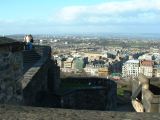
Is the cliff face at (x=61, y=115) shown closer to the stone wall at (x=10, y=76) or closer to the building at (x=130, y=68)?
the stone wall at (x=10, y=76)

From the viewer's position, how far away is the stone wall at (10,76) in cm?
609

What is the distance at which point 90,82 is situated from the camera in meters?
16.6

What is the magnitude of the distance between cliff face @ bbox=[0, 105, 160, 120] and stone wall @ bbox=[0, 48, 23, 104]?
277 centimetres

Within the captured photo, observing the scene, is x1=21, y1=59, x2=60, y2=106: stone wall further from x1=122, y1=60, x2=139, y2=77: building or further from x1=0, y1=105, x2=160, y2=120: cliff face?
x1=122, y1=60, x2=139, y2=77: building

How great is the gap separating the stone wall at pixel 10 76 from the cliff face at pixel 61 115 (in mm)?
2767

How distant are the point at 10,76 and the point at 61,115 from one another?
3.24 meters

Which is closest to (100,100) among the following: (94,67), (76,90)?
(76,90)

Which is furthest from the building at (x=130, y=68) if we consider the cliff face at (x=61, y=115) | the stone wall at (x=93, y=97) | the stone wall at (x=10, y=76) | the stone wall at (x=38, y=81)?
the cliff face at (x=61, y=115)

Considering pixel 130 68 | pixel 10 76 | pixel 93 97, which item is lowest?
pixel 130 68

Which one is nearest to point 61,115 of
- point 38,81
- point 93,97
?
point 38,81

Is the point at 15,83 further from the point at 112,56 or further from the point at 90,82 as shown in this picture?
the point at 112,56

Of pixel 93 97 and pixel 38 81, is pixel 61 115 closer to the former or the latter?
pixel 38 81

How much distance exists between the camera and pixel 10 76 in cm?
635

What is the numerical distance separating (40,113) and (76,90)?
10.4 meters
